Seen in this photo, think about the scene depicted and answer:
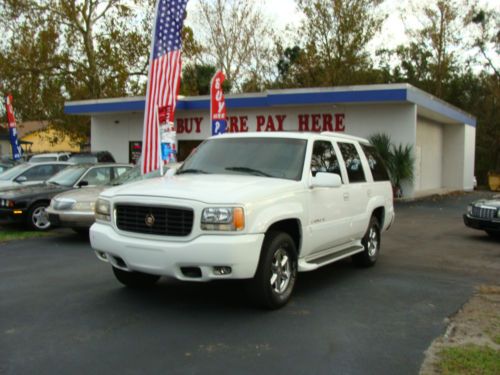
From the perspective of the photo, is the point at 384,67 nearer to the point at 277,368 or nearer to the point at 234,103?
the point at 234,103

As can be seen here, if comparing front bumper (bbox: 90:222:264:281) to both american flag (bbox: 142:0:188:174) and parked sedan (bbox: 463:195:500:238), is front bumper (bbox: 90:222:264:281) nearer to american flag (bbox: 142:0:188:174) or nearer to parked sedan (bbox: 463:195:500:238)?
parked sedan (bbox: 463:195:500:238)

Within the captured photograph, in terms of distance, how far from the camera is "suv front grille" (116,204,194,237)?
5152mm

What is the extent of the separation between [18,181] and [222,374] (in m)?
11.1

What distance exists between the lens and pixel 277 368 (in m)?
4.13

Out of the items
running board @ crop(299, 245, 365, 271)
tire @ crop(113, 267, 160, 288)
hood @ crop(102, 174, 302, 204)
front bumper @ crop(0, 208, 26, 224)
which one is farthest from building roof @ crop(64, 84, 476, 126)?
tire @ crop(113, 267, 160, 288)

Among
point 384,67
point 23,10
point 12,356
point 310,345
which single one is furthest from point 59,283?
point 384,67

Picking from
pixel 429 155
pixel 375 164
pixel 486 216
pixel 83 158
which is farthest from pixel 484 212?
pixel 83 158

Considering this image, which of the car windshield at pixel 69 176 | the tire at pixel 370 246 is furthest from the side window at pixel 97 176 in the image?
the tire at pixel 370 246

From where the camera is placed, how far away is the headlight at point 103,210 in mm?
5781

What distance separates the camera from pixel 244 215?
5078 mm

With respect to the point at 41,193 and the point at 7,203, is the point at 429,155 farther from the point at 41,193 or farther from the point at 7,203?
the point at 7,203

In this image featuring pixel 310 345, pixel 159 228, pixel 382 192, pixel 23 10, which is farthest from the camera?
pixel 23 10

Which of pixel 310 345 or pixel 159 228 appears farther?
pixel 159 228

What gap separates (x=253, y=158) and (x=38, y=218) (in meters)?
6.78
